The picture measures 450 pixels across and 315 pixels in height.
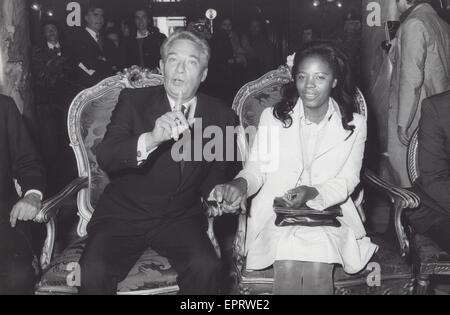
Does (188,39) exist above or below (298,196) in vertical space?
above

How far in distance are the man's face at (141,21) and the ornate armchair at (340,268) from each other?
11.6 feet

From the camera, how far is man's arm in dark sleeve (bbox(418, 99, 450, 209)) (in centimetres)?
235

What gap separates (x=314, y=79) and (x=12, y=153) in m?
1.37

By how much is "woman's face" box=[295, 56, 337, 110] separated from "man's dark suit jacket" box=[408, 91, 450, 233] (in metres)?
0.49

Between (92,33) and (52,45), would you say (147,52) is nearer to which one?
(92,33)

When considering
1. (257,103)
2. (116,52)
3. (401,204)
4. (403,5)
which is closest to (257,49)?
(116,52)

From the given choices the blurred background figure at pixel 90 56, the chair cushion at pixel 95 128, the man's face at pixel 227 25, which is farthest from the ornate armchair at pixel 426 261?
the man's face at pixel 227 25

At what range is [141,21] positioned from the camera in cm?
593

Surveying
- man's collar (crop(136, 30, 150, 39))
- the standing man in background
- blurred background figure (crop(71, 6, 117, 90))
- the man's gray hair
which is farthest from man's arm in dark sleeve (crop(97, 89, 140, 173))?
man's collar (crop(136, 30, 150, 39))

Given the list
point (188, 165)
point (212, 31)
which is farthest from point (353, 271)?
point (212, 31)

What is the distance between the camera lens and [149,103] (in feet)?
7.59

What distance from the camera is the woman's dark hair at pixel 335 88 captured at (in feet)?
7.52

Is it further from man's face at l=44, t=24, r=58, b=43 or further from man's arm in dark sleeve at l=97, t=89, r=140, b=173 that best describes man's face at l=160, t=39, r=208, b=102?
man's face at l=44, t=24, r=58, b=43
